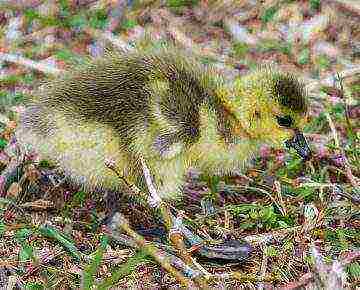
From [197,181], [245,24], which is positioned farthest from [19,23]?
[197,181]

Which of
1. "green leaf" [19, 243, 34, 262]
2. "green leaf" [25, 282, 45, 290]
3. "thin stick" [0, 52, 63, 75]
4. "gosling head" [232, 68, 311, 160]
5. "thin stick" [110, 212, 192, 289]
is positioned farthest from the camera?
"thin stick" [0, 52, 63, 75]

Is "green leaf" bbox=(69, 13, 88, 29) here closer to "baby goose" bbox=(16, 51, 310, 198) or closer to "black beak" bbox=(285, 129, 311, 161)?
"baby goose" bbox=(16, 51, 310, 198)

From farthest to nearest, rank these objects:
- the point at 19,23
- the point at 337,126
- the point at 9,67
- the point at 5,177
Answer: the point at 19,23, the point at 9,67, the point at 337,126, the point at 5,177

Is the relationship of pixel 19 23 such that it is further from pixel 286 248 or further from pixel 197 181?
pixel 286 248

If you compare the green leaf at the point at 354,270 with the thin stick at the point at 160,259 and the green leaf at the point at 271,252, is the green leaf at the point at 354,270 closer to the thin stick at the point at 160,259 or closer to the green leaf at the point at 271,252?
the green leaf at the point at 271,252

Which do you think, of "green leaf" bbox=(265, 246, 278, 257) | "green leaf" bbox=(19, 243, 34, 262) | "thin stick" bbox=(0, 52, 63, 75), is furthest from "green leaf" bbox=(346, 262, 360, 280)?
"thin stick" bbox=(0, 52, 63, 75)

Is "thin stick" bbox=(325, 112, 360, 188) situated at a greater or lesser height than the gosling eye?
lesser

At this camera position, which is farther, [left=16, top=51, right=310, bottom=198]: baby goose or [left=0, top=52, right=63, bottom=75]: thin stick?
[left=0, top=52, right=63, bottom=75]: thin stick

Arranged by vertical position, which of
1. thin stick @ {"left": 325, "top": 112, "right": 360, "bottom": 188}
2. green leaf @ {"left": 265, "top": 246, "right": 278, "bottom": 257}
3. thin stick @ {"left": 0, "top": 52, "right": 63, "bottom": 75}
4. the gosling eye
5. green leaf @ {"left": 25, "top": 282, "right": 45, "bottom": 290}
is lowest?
thin stick @ {"left": 0, "top": 52, "right": 63, "bottom": 75}
